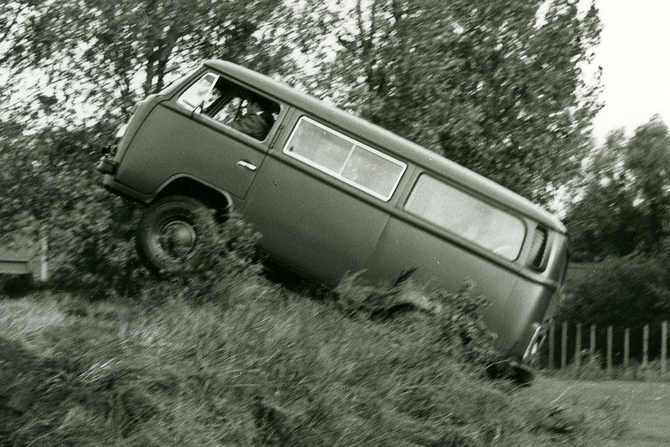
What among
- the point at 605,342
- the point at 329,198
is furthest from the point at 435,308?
the point at 605,342

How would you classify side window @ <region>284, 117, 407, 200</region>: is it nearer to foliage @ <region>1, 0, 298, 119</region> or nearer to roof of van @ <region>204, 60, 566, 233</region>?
roof of van @ <region>204, 60, 566, 233</region>

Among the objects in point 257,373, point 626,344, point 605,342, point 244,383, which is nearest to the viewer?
point 244,383

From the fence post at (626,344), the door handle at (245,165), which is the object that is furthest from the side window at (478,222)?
the fence post at (626,344)

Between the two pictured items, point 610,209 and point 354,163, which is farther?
point 610,209

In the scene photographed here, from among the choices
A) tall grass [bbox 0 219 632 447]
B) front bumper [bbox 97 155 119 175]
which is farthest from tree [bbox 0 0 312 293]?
tall grass [bbox 0 219 632 447]

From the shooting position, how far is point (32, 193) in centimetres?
1736

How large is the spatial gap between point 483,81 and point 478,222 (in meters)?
12.1

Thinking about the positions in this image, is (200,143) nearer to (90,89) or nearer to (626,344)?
(90,89)

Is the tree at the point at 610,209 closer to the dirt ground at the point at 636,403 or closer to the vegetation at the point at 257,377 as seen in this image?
the dirt ground at the point at 636,403

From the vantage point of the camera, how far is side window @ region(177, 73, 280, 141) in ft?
34.9

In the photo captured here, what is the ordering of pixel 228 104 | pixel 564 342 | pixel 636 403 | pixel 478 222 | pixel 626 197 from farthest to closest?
1. pixel 626 197
2. pixel 564 342
3. pixel 636 403
4. pixel 228 104
5. pixel 478 222

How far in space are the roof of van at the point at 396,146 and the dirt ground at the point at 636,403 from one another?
1.77 metres

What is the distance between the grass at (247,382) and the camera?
623 centimetres

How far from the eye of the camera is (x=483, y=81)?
21.9 metres
